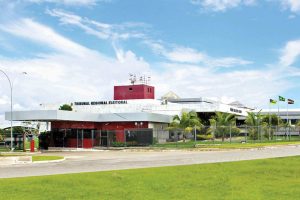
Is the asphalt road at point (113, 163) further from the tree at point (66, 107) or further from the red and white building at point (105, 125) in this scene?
the tree at point (66, 107)

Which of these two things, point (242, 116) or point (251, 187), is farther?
point (242, 116)

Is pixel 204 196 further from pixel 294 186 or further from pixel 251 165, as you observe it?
pixel 251 165

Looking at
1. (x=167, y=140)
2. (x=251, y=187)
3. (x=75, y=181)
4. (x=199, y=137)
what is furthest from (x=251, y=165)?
(x=199, y=137)

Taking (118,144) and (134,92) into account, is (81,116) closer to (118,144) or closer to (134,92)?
(118,144)

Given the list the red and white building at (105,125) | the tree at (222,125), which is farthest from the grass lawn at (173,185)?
the tree at (222,125)

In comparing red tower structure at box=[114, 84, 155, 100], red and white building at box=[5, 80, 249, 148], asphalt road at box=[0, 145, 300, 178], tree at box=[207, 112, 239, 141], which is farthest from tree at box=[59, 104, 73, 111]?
asphalt road at box=[0, 145, 300, 178]

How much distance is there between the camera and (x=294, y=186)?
13.2 metres

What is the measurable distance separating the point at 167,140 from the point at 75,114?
34.0ft

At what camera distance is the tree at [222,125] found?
170ft

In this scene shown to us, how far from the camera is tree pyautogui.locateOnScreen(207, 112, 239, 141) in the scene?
51750mm

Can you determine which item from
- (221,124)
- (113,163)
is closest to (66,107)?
(221,124)

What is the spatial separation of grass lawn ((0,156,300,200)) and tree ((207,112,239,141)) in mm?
33200

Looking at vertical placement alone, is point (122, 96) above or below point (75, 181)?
above

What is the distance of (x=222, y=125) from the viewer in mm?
57594
